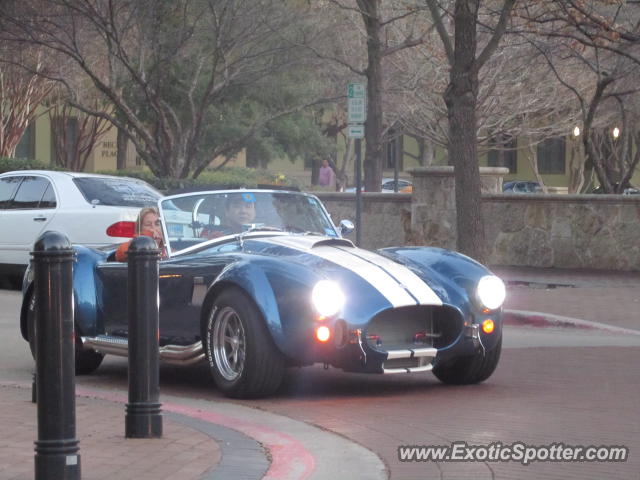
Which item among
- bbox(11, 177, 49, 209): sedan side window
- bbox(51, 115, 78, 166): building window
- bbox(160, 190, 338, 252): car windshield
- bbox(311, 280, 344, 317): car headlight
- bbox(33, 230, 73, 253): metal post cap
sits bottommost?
bbox(311, 280, 344, 317): car headlight

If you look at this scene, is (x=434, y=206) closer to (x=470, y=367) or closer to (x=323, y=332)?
(x=470, y=367)

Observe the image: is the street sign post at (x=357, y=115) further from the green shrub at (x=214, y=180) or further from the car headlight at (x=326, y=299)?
the car headlight at (x=326, y=299)

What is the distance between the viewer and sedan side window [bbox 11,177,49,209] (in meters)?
15.8

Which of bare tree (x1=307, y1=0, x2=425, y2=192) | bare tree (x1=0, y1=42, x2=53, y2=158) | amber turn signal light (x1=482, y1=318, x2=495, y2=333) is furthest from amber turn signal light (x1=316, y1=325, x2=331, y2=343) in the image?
bare tree (x1=0, y1=42, x2=53, y2=158)

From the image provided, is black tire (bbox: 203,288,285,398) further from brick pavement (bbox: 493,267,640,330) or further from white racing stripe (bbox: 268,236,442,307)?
brick pavement (bbox: 493,267,640,330)

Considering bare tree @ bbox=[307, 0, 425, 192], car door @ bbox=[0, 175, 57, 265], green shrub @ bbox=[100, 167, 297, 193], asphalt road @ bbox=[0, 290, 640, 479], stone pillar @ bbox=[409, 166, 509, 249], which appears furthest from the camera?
bare tree @ bbox=[307, 0, 425, 192]

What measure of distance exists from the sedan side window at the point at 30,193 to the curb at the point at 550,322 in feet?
21.5

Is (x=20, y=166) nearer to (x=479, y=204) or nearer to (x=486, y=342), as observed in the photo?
(x=479, y=204)

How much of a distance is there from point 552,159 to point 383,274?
51.4m

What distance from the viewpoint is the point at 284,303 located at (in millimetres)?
7656

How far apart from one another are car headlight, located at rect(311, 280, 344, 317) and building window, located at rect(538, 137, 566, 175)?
5044cm

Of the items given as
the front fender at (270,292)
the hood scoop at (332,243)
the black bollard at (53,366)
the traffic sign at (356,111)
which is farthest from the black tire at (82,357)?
the traffic sign at (356,111)

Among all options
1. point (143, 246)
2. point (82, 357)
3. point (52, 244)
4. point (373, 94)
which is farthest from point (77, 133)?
point (52, 244)

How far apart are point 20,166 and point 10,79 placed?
572cm
